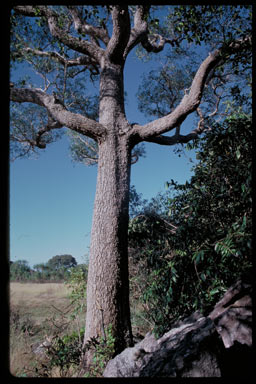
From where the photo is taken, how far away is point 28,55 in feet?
17.4

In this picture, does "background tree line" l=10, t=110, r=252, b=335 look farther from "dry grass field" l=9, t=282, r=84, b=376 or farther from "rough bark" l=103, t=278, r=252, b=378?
"dry grass field" l=9, t=282, r=84, b=376

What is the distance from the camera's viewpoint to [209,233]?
10.4 ft

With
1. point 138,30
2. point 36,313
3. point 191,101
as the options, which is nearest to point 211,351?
point 191,101

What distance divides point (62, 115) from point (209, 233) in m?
3.45

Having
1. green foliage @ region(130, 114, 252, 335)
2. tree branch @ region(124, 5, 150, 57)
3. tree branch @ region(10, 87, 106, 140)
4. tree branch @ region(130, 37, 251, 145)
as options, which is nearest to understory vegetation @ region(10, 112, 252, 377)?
green foliage @ region(130, 114, 252, 335)

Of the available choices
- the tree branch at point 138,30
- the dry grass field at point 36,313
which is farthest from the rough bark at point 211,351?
the tree branch at point 138,30

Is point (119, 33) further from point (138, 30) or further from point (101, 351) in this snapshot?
point (101, 351)

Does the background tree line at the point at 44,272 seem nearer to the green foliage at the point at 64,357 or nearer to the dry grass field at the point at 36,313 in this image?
the dry grass field at the point at 36,313

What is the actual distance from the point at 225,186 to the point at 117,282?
7.86 ft

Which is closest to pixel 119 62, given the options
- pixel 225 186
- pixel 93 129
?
pixel 93 129

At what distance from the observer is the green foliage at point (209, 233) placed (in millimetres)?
2973

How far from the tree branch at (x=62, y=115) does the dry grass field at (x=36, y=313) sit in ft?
12.1

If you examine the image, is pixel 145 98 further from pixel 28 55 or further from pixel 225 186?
pixel 225 186

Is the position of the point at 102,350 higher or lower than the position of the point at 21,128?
lower
